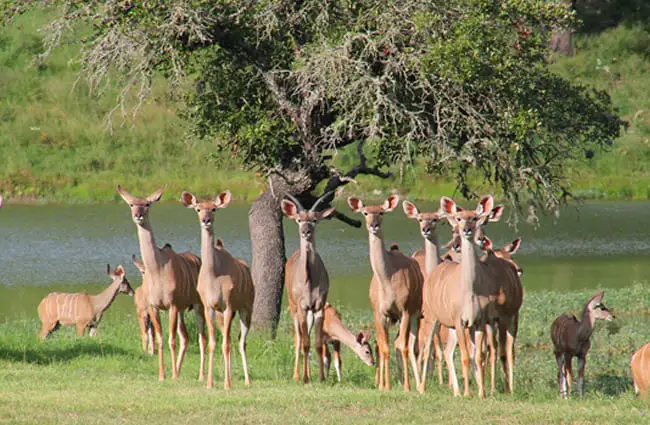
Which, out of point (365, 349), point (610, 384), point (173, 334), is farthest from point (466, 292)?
point (365, 349)

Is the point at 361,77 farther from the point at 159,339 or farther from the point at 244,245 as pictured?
the point at 244,245

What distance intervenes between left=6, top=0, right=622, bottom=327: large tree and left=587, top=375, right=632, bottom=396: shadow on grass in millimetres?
2360

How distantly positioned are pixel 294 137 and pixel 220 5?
7.17 feet

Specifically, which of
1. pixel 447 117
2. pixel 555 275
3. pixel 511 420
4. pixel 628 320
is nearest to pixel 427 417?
pixel 511 420

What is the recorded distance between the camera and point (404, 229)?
3325 centimetres


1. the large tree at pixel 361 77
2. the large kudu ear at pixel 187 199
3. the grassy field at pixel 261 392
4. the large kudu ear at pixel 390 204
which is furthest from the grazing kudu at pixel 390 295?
the large tree at pixel 361 77

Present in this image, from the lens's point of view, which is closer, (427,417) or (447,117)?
(427,417)

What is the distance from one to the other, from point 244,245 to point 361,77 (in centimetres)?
1388

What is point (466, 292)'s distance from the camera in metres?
11.9

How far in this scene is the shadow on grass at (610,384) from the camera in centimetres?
1369

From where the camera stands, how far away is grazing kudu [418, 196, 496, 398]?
38.5 feet

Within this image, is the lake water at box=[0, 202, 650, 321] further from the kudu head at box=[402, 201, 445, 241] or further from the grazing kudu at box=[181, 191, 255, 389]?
the kudu head at box=[402, 201, 445, 241]

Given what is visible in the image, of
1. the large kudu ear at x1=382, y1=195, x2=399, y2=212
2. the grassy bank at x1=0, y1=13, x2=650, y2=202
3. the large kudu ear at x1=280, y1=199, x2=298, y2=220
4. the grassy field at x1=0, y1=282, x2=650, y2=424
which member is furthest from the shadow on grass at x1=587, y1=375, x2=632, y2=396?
the grassy bank at x1=0, y1=13, x2=650, y2=202

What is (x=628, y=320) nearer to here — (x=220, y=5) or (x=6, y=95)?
(x=220, y=5)
